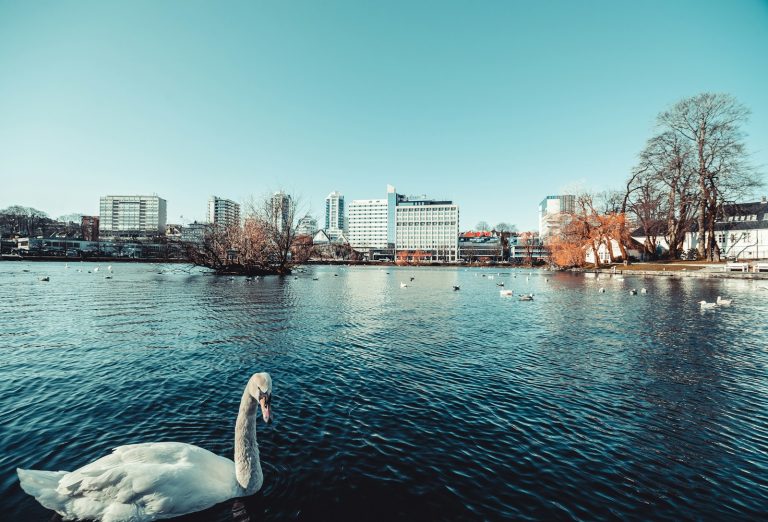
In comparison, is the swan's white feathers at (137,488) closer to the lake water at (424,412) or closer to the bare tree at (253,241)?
the lake water at (424,412)

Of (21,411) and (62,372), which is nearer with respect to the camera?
(21,411)

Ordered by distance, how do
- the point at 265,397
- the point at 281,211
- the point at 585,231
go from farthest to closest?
the point at 585,231 < the point at 281,211 < the point at 265,397

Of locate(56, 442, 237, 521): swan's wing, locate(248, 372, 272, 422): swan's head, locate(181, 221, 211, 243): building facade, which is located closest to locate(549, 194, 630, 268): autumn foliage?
locate(181, 221, 211, 243): building facade

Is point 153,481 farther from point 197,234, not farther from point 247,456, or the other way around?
point 197,234

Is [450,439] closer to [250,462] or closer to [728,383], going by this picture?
[250,462]

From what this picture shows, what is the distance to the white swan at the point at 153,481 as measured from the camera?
412cm

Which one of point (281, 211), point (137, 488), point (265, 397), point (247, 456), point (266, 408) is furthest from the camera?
point (281, 211)

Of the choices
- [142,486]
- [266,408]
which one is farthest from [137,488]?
[266,408]

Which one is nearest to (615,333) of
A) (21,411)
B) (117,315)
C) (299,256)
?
(21,411)

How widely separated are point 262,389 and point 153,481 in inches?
64.1

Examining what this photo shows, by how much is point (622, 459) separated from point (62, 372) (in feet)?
47.7

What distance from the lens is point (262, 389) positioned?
483 cm

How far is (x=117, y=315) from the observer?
19.3 m

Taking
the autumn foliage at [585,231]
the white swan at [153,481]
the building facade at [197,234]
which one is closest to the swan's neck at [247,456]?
the white swan at [153,481]
